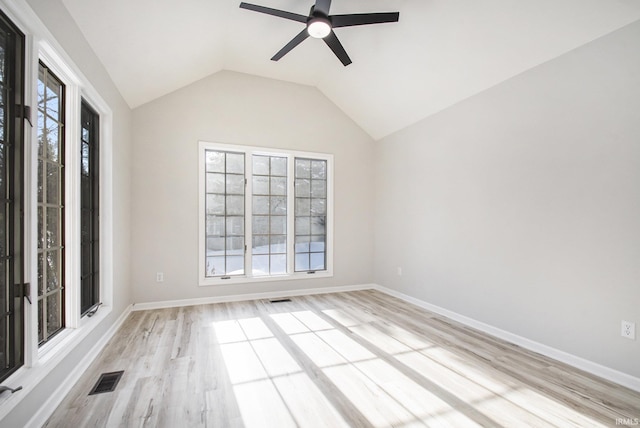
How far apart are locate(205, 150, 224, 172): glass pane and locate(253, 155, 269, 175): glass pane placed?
1.59 feet

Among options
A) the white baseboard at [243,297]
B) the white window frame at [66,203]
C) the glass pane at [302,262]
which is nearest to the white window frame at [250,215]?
the glass pane at [302,262]

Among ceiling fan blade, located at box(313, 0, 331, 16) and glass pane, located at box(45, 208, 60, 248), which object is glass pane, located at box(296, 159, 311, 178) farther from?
glass pane, located at box(45, 208, 60, 248)

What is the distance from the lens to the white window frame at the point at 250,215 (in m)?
4.25

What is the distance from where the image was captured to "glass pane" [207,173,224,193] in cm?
437

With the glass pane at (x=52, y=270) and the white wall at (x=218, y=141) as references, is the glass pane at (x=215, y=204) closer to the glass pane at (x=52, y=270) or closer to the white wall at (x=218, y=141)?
the white wall at (x=218, y=141)

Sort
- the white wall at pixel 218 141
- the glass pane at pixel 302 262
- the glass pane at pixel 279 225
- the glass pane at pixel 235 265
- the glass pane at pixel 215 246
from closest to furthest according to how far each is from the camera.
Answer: the white wall at pixel 218 141, the glass pane at pixel 215 246, the glass pane at pixel 235 265, the glass pane at pixel 279 225, the glass pane at pixel 302 262

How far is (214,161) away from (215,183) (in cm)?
32

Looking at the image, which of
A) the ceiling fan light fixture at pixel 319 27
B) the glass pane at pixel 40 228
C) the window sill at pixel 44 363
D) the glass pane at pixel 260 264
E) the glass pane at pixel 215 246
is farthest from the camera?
the glass pane at pixel 260 264

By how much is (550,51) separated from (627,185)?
1.31 metres

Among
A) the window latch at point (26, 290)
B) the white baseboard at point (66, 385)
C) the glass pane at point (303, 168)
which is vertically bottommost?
the white baseboard at point (66, 385)

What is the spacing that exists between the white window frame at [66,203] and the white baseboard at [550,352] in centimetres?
374

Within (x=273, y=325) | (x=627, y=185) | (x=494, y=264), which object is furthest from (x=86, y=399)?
(x=627, y=185)

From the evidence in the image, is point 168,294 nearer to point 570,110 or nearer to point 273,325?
point 273,325

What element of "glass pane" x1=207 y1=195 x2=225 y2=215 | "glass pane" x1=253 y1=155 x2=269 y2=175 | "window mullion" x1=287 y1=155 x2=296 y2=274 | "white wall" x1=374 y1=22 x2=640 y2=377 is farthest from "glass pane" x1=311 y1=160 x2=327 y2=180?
"white wall" x1=374 y1=22 x2=640 y2=377
